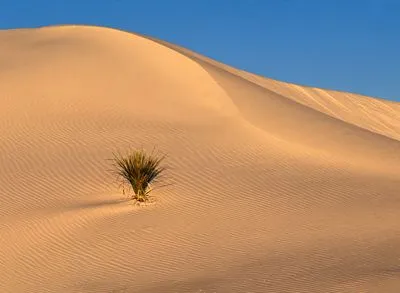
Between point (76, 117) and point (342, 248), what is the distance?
1221 centimetres

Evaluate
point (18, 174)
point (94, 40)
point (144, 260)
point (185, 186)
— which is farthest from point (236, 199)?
point (94, 40)

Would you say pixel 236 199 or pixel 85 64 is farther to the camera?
pixel 85 64

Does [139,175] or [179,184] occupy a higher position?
[179,184]

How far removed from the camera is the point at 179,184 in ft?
49.9

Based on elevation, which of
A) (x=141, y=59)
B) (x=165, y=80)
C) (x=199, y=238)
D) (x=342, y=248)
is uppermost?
(x=141, y=59)

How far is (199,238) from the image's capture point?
11.4 meters

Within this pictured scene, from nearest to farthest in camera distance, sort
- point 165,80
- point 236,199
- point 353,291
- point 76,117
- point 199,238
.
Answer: point 353,291, point 199,238, point 236,199, point 76,117, point 165,80

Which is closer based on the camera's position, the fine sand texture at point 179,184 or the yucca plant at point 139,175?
the fine sand texture at point 179,184

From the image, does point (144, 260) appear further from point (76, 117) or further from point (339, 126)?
point (339, 126)

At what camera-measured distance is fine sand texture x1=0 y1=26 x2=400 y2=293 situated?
968cm

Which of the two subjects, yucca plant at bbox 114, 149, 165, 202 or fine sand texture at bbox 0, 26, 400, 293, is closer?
fine sand texture at bbox 0, 26, 400, 293

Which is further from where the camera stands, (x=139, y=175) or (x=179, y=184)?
(x=179, y=184)

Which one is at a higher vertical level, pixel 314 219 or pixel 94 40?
pixel 94 40

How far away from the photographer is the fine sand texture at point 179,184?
968 centimetres
